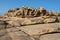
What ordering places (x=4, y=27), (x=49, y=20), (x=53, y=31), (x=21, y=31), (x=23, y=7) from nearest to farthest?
(x=53, y=31), (x=21, y=31), (x=4, y=27), (x=49, y=20), (x=23, y=7)

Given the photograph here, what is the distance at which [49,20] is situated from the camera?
1591cm

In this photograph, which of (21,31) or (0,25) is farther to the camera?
(0,25)

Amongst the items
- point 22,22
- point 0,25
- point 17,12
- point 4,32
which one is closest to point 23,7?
point 17,12

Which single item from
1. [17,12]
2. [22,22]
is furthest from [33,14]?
[22,22]

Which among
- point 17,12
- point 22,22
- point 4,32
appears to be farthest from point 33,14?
point 4,32

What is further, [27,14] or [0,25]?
[27,14]

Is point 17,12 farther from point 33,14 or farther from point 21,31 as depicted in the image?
point 21,31

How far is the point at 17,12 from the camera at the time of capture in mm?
20375

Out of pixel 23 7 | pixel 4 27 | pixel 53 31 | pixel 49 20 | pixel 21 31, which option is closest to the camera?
pixel 53 31

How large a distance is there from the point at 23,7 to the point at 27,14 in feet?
3.54

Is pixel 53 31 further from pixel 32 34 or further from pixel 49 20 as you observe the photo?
pixel 49 20

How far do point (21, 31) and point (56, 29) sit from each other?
9.81 ft

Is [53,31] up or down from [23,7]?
down

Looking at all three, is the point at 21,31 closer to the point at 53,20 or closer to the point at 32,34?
the point at 32,34
